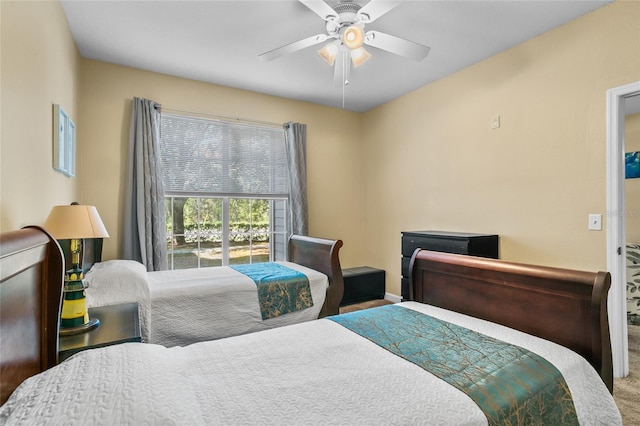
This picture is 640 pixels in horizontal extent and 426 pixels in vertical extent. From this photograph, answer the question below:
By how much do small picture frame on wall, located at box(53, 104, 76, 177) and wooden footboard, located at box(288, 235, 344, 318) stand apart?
6.80 feet

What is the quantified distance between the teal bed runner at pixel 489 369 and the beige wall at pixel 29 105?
64.3 inches

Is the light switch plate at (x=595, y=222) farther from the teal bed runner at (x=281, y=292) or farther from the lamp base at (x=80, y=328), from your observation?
the lamp base at (x=80, y=328)

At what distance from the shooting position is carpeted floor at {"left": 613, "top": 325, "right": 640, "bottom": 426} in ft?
6.22

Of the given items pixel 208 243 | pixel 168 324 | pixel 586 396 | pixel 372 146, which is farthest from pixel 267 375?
pixel 372 146

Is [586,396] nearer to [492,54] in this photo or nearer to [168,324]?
[168,324]

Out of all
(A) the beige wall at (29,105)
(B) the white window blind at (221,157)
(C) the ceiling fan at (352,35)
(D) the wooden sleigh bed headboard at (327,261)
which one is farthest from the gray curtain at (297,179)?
(A) the beige wall at (29,105)

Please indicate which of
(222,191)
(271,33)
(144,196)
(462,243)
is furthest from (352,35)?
(144,196)

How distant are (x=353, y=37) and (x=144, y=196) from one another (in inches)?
98.7

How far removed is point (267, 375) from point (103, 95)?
335 cm

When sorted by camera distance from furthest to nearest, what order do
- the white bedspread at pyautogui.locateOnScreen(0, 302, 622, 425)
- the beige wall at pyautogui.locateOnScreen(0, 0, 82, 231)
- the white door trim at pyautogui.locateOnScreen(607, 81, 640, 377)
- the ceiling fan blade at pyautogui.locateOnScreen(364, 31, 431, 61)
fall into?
the white door trim at pyautogui.locateOnScreen(607, 81, 640, 377) < the ceiling fan blade at pyautogui.locateOnScreen(364, 31, 431, 61) < the beige wall at pyautogui.locateOnScreen(0, 0, 82, 231) < the white bedspread at pyautogui.locateOnScreen(0, 302, 622, 425)

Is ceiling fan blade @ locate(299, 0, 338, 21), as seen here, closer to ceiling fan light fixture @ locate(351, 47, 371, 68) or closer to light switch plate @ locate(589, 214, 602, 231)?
ceiling fan light fixture @ locate(351, 47, 371, 68)

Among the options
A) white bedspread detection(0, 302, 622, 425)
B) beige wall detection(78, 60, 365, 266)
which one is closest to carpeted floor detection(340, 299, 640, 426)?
white bedspread detection(0, 302, 622, 425)

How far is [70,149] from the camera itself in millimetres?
2523

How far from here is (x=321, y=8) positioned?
1970mm
